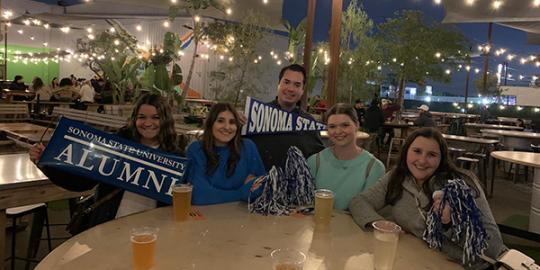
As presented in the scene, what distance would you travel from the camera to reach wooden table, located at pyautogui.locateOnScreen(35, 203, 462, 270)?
4.52ft

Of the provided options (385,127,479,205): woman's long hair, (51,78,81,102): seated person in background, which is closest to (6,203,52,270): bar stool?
(385,127,479,205): woman's long hair

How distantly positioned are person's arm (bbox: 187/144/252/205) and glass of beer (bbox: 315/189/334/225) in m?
0.41

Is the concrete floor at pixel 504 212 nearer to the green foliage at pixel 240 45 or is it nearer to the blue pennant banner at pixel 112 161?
the blue pennant banner at pixel 112 161

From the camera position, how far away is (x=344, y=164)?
2336 millimetres

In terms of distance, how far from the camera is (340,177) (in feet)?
7.52

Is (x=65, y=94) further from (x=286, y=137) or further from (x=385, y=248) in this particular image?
(x=385, y=248)

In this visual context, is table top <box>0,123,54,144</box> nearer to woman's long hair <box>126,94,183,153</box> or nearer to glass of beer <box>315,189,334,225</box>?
woman's long hair <box>126,94,183,153</box>

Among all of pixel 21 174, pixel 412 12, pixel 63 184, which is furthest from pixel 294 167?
pixel 412 12

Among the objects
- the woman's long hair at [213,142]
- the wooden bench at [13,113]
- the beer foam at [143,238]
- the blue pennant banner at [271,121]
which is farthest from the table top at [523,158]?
the wooden bench at [13,113]

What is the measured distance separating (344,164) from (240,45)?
1118cm

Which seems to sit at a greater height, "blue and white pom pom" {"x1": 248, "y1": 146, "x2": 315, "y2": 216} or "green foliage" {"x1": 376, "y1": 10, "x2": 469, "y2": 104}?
"green foliage" {"x1": 376, "y1": 10, "x2": 469, "y2": 104}

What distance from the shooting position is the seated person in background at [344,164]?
2271mm

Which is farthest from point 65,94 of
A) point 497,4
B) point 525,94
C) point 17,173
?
point 525,94

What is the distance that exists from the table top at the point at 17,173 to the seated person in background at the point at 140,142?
0.52 metres
